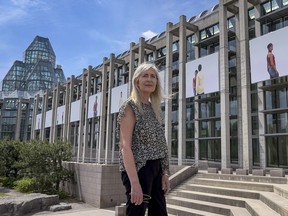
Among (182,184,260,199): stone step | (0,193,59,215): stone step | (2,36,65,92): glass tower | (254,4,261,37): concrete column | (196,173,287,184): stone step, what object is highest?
(2,36,65,92): glass tower

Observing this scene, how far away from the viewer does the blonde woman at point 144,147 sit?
2.51 metres

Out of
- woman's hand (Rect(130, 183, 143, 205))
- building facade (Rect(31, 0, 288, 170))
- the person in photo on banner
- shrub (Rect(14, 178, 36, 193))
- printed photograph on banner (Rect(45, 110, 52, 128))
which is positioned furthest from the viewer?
printed photograph on banner (Rect(45, 110, 52, 128))

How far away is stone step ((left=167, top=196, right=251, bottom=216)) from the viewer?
9180 mm

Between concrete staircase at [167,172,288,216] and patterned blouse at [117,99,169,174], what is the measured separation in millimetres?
5891

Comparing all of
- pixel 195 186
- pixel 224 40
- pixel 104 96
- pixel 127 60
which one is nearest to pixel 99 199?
pixel 195 186

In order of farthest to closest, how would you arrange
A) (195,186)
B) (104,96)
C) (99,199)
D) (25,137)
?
(25,137) < (104,96) < (99,199) < (195,186)

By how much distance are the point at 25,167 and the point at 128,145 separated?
2346 centimetres

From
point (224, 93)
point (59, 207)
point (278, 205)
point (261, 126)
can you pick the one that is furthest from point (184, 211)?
point (261, 126)

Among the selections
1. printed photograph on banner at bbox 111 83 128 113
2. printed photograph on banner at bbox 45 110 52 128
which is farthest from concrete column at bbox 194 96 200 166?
printed photograph on banner at bbox 45 110 52 128

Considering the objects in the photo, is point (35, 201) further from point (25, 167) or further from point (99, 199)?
point (25, 167)

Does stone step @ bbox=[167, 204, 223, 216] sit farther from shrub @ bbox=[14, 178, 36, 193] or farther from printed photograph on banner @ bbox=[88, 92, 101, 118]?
printed photograph on banner @ bbox=[88, 92, 101, 118]

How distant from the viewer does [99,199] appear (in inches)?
709

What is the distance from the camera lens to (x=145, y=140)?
2.68 m

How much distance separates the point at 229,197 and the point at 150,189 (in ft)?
31.6
